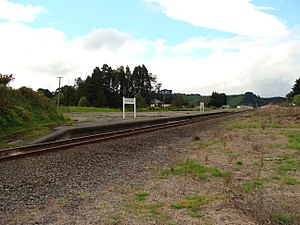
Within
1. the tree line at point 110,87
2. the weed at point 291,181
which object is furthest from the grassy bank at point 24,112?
the tree line at point 110,87

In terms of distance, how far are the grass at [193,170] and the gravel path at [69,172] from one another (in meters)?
0.51

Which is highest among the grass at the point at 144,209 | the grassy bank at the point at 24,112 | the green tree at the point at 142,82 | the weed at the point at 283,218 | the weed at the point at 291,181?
the green tree at the point at 142,82

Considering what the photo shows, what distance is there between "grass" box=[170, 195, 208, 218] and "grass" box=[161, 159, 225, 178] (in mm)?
1551

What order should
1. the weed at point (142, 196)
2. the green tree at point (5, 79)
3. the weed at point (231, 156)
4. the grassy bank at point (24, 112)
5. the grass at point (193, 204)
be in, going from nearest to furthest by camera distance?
the grass at point (193, 204)
the weed at point (142, 196)
the weed at point (231, 156)
the grassy bank at point (24, 112)
the green tree at point (5, 79)

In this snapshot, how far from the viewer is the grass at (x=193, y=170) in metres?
6.77

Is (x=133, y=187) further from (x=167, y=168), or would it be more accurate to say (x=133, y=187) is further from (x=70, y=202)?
(x=167, y=168)

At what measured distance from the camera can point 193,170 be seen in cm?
708

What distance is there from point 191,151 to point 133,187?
4.91 meters

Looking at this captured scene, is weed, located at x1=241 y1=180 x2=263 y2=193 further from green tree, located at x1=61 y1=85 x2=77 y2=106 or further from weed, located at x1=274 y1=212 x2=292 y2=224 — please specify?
green tree, located at x1=61 y1=85 x2=77 y2=106

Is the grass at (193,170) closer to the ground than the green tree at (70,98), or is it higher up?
closer to the ground

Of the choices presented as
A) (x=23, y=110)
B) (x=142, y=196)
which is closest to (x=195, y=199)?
(x=142, y=196)

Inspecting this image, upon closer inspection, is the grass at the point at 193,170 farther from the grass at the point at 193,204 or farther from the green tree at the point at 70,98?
the green tree at the point at 70,98

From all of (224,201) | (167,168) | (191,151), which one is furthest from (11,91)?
(224,201)

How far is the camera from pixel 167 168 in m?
7.51
